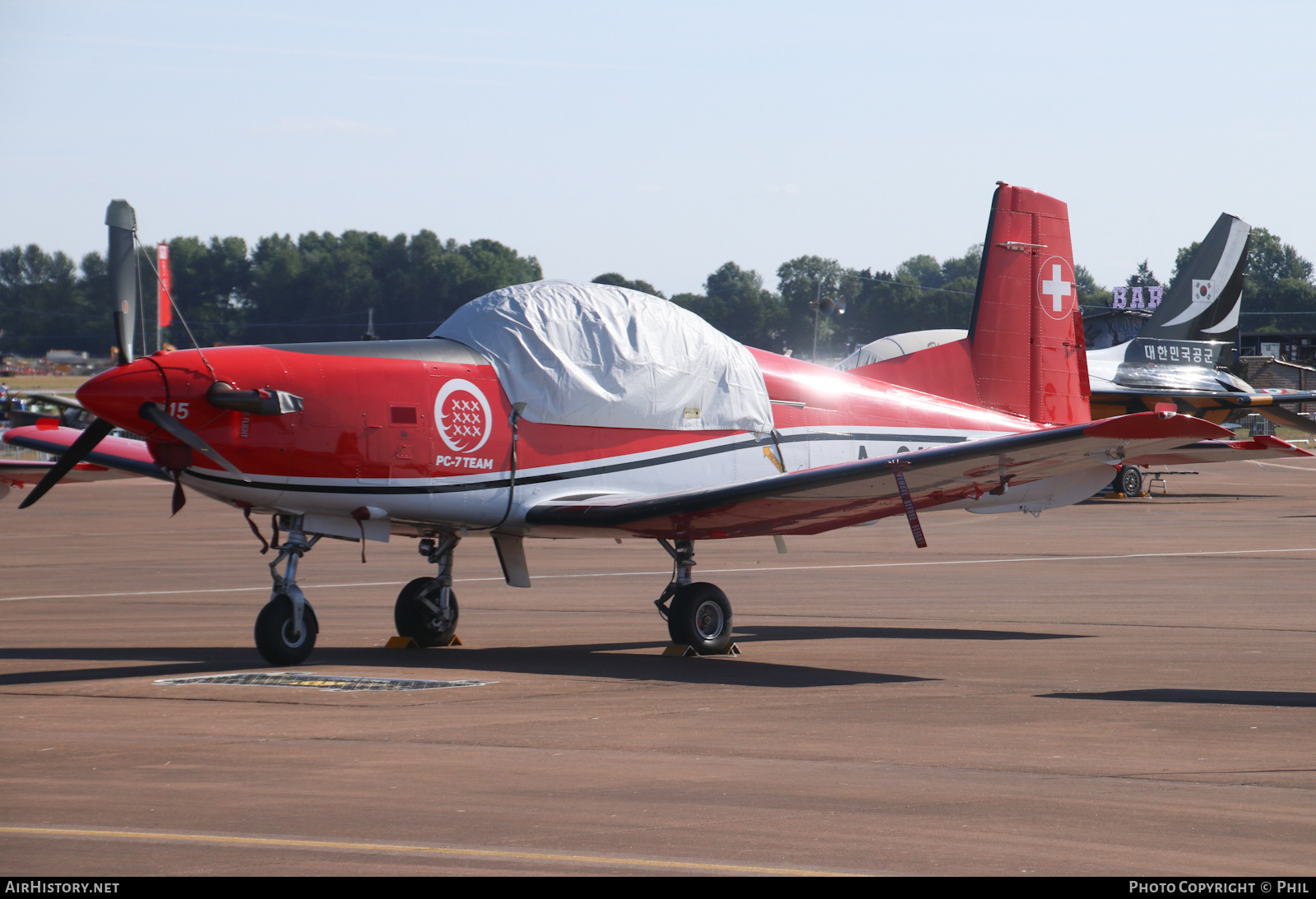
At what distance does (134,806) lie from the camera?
6.99 meters

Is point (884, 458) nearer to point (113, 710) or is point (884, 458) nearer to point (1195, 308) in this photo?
point (113, 710)

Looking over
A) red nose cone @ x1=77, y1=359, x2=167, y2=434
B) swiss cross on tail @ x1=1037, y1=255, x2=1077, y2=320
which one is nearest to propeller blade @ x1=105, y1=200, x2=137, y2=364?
red nose cone @ x1=77, y1=359, x2=167, y2=434

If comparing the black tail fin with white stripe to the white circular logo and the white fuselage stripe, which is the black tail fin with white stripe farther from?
the white circular logo

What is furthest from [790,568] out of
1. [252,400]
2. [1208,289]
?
[1208,289]

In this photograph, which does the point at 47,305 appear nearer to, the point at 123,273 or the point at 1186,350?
the point at 1186,350

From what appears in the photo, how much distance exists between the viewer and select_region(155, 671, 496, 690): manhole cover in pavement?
1141cm

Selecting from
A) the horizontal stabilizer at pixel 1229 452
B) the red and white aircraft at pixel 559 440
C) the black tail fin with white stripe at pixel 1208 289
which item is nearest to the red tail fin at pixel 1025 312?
the red and white aircraft at pixel 559 440

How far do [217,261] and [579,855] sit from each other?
110973 millimetres

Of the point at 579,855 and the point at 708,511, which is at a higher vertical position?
the point at 708,511

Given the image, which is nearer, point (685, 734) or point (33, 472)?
point (685, 734)

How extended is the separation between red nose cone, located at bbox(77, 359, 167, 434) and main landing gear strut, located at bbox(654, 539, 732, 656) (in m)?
5.13

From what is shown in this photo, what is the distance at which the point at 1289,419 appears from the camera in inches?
722

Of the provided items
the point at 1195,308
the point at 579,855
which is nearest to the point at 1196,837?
the point at 579,855

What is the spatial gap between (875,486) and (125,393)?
21.4 ft
